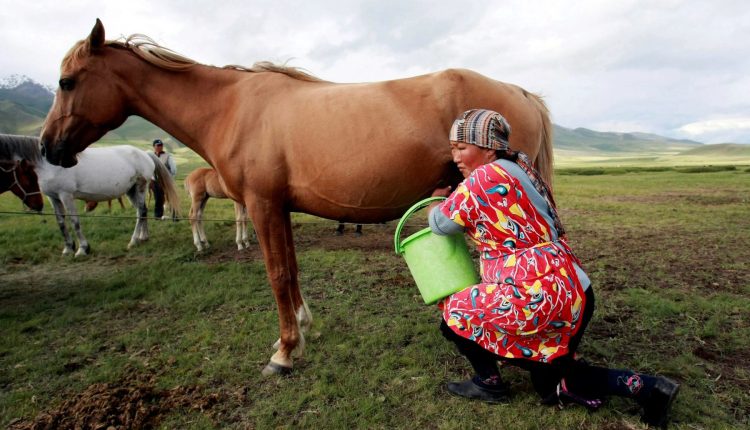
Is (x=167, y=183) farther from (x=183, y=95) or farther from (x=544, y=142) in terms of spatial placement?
(x=544, y=142)

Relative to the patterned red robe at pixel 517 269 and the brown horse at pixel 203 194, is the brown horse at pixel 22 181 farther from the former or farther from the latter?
the patterned red robe at pixel 517 269

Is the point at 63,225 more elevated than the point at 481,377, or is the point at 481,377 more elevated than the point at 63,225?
the point at 63,225

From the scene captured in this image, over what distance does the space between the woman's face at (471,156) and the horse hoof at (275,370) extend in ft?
7.47

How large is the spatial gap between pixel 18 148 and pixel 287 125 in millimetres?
6337

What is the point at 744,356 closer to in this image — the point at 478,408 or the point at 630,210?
the point at 478,408

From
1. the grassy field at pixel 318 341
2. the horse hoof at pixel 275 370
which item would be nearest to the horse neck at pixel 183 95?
the horse hoof at pixel 275 370

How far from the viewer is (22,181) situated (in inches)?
268

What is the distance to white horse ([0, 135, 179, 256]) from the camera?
718 centimetres

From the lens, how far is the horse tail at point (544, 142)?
11.4 feet

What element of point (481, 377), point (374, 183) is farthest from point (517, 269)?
point (374, 183)

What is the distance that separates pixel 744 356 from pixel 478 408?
2.51 meters

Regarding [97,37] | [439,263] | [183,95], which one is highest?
[97,37]

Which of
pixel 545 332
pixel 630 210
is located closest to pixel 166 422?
pixel 545 332

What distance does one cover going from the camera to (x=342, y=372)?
3.35 meters
